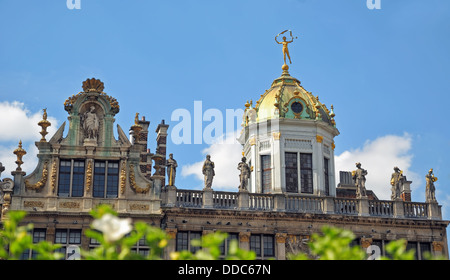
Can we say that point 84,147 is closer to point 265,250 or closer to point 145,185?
point 145,185

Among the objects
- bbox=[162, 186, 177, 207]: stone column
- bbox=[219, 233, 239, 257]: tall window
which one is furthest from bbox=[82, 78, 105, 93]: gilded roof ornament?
bbox=[219, 233, 239, 257]: tall window

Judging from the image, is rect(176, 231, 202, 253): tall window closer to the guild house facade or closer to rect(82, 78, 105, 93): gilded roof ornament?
the guild house facade

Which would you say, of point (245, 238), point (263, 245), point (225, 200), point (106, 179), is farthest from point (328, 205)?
point (106, 179)

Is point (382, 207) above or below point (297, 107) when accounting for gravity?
below

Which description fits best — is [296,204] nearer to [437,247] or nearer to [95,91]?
[437,247]

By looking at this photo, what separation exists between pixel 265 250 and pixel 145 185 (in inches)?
260

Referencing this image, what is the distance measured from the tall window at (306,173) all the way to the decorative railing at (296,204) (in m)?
1.54

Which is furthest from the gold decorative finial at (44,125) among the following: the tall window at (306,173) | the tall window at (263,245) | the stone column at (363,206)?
the stone column at (363,206)

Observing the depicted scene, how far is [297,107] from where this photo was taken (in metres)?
43.0

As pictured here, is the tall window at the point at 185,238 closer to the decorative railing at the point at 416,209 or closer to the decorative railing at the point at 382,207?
the decorative railing at the point at 382,207

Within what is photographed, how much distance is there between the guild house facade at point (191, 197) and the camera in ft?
122

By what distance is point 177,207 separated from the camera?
124 ft

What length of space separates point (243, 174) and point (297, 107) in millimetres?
5835
